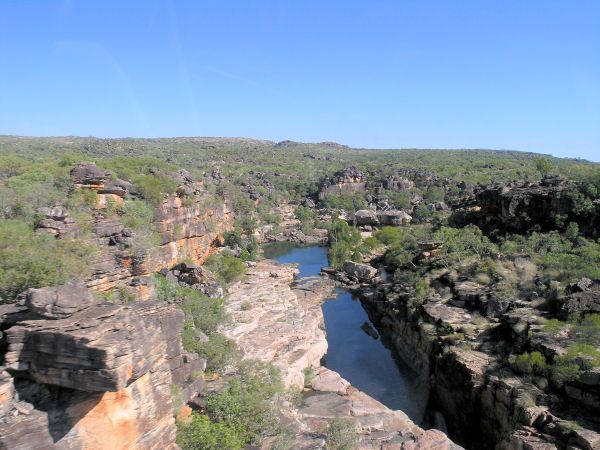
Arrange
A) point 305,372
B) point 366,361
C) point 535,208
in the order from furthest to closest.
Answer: point 535,208
point 366,361
point 305,372

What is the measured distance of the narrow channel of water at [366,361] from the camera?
22731 millimetres

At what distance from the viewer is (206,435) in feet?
41.3

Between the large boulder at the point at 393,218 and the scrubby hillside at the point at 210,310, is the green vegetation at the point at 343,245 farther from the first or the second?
the large boulder at the point at 393,218

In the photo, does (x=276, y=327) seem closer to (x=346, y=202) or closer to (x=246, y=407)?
(x=246, y=407)

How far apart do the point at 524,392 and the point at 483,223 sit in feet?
89.5

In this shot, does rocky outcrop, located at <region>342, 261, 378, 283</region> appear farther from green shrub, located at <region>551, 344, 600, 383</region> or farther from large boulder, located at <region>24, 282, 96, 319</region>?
large boulder, located at <region>24, 282, 96, 319</region>

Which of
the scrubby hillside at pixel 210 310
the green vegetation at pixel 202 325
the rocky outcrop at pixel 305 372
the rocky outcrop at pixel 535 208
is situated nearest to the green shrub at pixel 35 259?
the scrubby hillside at pixel 210 310

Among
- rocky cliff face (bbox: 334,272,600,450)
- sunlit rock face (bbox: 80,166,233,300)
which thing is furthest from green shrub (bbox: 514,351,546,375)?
sunlit rock face (bbox: 80,166,233,300)

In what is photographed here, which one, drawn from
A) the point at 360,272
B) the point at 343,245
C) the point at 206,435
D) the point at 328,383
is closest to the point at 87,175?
the point at 328,383

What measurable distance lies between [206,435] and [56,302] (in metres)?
5.67

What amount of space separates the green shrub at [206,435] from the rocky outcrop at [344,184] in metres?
79.2

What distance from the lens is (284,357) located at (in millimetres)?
21672

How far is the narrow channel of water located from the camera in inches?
895

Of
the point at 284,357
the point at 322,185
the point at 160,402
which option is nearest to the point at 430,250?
the point at 284,357
